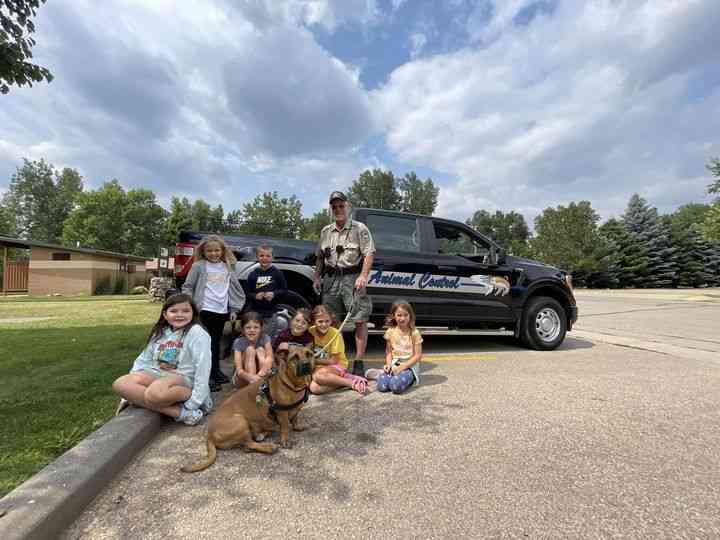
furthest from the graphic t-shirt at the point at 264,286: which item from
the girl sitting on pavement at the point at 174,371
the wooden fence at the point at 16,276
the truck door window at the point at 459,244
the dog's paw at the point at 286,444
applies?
the wooden fence at the point at 16,276

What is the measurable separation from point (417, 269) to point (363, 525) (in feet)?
12.3

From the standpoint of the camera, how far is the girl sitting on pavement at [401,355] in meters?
3.68

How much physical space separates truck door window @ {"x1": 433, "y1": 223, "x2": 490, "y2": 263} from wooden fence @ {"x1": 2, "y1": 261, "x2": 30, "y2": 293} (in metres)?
28.2

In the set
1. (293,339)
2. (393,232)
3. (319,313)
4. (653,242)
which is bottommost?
(293,339)

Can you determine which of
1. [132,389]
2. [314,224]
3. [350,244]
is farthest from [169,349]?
[314,224]

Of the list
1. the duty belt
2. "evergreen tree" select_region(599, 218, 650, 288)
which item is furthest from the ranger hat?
"evergreen tree" select_region(599, 218, 650, 288)

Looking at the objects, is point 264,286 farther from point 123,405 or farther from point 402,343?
point 123,405

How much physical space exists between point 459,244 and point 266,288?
2923 mm

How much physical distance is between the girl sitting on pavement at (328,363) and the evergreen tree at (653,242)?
3929cm

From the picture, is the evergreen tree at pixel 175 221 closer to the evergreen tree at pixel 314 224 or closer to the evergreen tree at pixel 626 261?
the evergreen tree at pixel 314 224

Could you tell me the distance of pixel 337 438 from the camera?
2.68 meters

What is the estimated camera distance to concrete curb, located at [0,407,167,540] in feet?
5.01

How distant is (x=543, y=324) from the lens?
19.2ft

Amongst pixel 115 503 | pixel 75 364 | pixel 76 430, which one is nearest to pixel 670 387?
pixel 115 503
